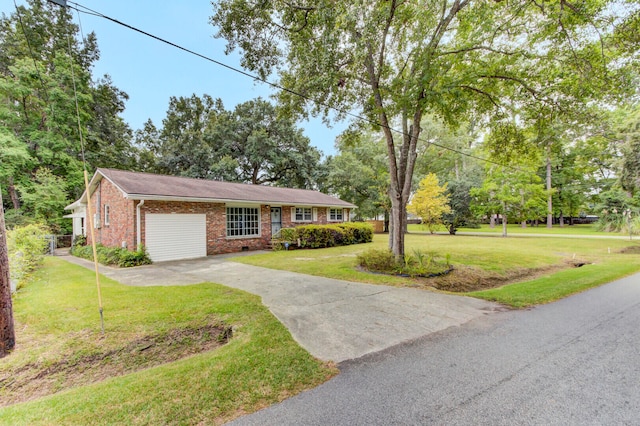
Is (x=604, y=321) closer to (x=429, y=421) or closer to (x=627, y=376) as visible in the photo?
(x=627, y=376)

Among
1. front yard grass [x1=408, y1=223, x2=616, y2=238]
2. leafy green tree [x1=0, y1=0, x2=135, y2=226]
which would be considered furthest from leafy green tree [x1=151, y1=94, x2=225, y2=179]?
front yard grass [x1=408, y1=223, x2=616, y2=238]

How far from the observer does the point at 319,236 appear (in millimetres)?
15094

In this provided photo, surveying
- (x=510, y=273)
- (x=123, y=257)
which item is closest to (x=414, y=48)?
(x=510, y=273)

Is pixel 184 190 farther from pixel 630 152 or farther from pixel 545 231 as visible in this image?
pixel 545 231

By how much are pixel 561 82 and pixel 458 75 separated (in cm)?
299

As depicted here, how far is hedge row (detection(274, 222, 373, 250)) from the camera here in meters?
14.6

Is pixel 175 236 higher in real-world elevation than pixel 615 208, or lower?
lower

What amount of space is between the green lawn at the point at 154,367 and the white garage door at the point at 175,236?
5.12 meters

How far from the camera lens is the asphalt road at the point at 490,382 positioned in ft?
7.54

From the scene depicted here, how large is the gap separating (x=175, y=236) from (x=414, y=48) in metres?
11.1

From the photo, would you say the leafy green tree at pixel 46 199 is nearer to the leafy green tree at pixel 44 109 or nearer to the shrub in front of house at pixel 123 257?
the leafy green tree at pixel 44 109

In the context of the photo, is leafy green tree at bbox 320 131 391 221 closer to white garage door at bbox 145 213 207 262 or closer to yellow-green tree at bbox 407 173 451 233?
yellow-green tree at bbox 407 173 451 233

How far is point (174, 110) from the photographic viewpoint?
28.0m

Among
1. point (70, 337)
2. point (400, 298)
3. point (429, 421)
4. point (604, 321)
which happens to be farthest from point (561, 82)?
point (70, 337)
